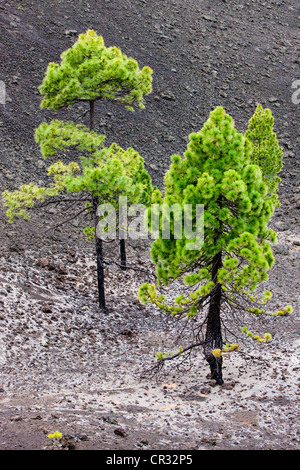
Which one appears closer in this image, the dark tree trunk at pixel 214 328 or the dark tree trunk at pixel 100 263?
the dark tree trunk at pixel 214 328

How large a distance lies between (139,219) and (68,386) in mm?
15451

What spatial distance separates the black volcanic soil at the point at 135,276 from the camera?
346 inches

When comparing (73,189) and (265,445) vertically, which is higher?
(73,189)

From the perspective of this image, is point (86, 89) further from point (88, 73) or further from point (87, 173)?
point (87, 173)

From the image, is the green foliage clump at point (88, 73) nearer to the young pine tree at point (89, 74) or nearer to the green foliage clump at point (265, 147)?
the young pine tree at point (89, 74)

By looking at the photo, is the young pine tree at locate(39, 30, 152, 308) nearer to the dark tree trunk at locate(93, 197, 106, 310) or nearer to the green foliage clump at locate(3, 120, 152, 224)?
the green foliage clump at locate(3, 120, 152, 224)

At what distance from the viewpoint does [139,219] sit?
25953mm

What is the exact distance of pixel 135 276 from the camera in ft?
68.6

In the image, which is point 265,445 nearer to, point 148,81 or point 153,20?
point 148,81

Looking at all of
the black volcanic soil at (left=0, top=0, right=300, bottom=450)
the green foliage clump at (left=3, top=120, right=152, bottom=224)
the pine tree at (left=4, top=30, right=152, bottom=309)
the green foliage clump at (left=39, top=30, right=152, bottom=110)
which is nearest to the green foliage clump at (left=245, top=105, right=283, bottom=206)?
the black volcanic soil at (left=0, top=0, right=300, bottom=450)

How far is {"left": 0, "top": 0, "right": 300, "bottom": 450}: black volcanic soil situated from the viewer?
8.80 meters

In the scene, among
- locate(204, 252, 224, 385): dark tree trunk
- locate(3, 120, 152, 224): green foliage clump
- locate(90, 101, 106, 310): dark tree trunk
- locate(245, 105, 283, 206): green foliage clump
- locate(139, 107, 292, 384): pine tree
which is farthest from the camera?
locate(245, 105, 283, 206): green foliage clump

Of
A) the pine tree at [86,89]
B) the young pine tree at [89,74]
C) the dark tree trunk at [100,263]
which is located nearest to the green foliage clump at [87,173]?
the pine tree at [86,89]

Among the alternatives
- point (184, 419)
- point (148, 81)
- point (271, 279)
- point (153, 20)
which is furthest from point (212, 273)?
point (153, 20)
